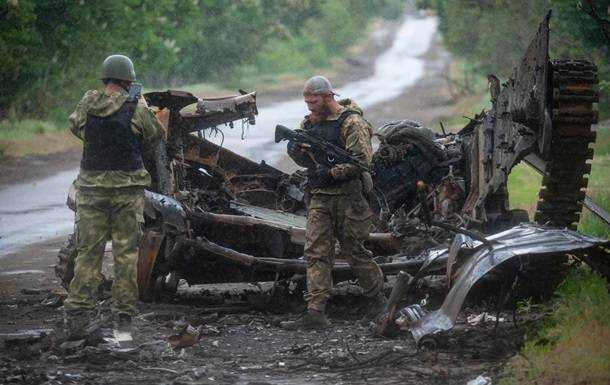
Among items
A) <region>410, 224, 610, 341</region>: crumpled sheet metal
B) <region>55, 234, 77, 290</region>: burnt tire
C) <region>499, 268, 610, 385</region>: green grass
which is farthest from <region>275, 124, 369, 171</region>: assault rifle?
<region>55, 234, 77, 290</region>: burnt tire

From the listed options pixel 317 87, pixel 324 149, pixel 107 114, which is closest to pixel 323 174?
pixel 324 149

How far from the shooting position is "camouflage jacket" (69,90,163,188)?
26.6 ft

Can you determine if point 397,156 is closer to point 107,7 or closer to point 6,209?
point 6,209

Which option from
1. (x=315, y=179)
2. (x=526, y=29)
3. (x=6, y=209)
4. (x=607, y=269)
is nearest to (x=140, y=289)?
(x=315, y=179)

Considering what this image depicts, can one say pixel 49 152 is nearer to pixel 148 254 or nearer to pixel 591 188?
pixel 591 188

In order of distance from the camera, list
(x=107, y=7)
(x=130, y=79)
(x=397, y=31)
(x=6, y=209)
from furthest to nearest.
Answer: (x=397, y=31)
(x=107, y=7)
(x=6, y=209)
(x=130, y=79)

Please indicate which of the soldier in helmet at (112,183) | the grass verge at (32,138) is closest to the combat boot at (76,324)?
the soldier in helmet at (112,183)

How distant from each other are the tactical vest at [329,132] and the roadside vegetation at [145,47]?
1542 cm

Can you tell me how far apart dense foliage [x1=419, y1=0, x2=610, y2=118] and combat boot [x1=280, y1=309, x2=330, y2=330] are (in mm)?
9663

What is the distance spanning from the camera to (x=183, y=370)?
23.1 feet

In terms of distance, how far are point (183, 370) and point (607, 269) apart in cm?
296

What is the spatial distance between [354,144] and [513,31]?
27736 mm

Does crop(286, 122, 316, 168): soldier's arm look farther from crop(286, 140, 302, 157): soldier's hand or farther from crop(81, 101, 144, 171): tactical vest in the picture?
crop(81, 101, 144, 171): tactical vest

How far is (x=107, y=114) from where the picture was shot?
26.5ft
